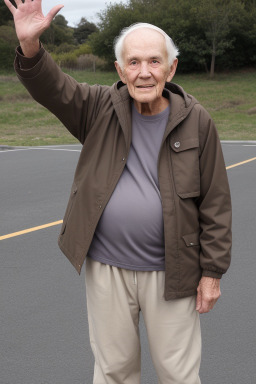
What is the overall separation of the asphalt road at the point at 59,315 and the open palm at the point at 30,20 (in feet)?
7.00

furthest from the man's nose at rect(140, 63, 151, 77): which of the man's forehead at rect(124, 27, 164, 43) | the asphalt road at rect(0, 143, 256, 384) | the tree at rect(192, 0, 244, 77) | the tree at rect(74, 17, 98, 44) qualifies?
the tree at rect(74, 17, 98, 44)

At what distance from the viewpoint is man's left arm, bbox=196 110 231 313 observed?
2.64m

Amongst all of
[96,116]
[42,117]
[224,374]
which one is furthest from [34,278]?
[42,117]

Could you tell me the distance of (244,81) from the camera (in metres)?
48.1

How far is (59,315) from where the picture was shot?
15.3 feet

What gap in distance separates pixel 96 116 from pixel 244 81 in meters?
47.1

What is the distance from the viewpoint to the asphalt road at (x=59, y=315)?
3.82 metres

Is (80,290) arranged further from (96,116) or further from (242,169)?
(242,169)

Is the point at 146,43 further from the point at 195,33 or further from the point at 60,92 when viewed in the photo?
the point at 195,33

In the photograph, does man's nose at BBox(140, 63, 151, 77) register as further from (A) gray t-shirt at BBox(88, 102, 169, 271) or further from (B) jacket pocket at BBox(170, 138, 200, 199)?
(B) jacket pocket at BBox(170, 138, 200, 199)

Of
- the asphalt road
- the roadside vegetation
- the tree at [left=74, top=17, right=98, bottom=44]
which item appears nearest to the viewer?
the asphalt road

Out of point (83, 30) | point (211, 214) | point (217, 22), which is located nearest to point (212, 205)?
point (211, 214)

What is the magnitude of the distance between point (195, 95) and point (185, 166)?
130 feet

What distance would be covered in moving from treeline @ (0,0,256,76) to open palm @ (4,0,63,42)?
4599 centimetres
